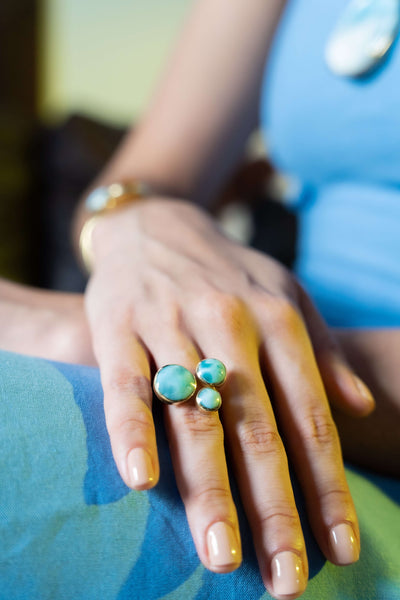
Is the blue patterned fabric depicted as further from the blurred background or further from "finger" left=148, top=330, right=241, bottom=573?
the blurred background

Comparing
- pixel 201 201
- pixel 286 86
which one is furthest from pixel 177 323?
pixel 201 201

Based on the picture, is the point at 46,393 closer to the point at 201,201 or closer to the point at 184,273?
the point at 184,273

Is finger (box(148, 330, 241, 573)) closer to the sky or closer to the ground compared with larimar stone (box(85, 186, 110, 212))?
closer to the sky

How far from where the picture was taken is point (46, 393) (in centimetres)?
35

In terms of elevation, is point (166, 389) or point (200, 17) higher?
point (200, 17)

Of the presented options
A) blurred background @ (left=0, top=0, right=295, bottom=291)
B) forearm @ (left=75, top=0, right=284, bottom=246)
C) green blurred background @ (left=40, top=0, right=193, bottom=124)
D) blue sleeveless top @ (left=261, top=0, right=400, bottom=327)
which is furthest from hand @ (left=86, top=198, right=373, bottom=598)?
green blurred background @ (left=40, top=0, right=193, bottom=124)

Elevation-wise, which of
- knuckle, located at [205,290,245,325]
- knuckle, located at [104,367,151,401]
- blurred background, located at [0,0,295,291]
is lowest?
blurred background, located at [0,0,295,291]

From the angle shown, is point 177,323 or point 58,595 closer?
point 58,595

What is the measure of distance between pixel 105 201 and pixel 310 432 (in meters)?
0.47

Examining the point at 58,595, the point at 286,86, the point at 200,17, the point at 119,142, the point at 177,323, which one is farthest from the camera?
the point at 119,142

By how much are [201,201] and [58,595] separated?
741 mm

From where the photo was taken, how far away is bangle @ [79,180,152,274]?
723mm

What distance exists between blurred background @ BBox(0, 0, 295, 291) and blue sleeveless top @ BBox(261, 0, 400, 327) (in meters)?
0.57

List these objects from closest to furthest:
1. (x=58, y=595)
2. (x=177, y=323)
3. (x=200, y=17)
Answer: (x=58, y=595) → (x=177, y=323) → (x=200, y=17)
